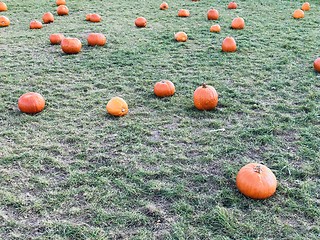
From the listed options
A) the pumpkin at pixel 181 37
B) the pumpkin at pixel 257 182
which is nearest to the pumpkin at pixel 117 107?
the pumpkin at pixel 257 182

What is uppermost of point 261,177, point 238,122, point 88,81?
point 261,177

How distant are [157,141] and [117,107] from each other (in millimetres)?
773

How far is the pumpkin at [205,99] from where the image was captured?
467 cm

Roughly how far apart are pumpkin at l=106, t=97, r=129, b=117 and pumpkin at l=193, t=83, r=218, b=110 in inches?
33.5

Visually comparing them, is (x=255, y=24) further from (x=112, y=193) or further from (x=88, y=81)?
(x=112, y=193)

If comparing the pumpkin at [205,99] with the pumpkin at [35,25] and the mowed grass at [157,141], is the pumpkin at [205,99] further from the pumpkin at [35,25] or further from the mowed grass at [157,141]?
the pumpkin at [35,25]

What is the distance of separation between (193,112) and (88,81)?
6.01 ft

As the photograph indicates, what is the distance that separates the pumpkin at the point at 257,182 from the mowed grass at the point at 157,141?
0.26 ft

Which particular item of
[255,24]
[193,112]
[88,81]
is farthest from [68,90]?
[255,24]

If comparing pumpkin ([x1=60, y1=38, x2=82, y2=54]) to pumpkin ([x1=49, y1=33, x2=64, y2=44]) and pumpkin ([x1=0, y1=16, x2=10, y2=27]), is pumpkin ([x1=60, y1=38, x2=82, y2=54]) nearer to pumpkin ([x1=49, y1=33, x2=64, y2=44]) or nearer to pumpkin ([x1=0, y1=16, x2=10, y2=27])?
pumpkin ([x1=49, y1=33, x2=64, y2=44])

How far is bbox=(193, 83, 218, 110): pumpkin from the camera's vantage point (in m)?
4.67

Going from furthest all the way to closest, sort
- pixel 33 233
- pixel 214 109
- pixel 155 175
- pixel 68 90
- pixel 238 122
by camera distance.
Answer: pixel 68 90, pixel 214 109, pixel 238 122, pixel 155 175, pixel 33 233

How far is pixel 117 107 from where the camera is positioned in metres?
4.61

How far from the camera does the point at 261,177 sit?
3.23m
